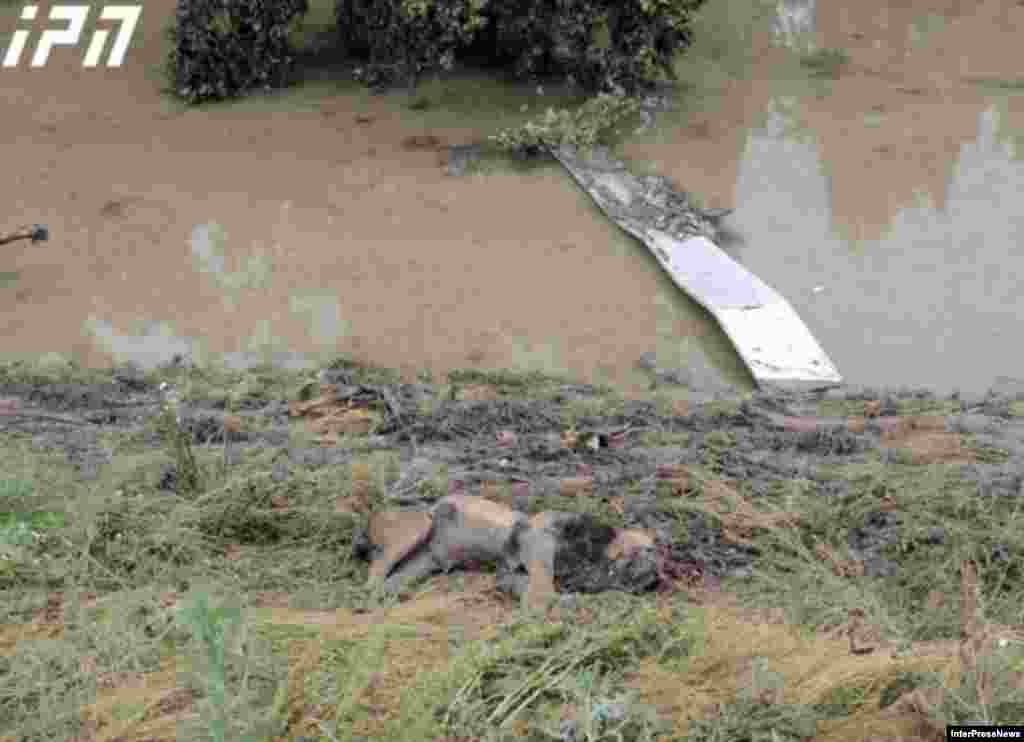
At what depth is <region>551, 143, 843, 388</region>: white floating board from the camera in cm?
600

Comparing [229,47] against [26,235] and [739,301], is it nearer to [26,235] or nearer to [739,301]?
[26,235]

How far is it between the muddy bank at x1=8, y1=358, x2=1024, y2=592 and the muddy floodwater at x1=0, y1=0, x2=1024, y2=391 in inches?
21.2

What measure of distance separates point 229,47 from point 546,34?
85.0 inches

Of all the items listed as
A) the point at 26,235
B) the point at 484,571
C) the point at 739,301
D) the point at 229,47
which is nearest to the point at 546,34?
the point at 229,47

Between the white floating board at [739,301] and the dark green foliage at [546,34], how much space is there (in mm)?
1117

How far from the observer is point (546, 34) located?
838 centimetres

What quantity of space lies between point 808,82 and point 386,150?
9.77 feet

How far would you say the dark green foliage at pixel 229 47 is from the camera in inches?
332

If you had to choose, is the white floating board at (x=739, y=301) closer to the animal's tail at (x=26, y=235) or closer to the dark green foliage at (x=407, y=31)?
the dark green foliage at (x=407, y=31)

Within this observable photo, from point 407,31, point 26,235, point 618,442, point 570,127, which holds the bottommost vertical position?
point 26,235

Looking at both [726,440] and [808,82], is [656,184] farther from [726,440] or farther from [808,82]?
[726,440]

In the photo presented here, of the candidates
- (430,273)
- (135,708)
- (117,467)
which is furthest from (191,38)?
(135,708)

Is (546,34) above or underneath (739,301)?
above

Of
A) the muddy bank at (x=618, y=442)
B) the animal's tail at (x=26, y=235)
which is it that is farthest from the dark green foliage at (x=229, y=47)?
the muddy bank at (x=618, y=442)
